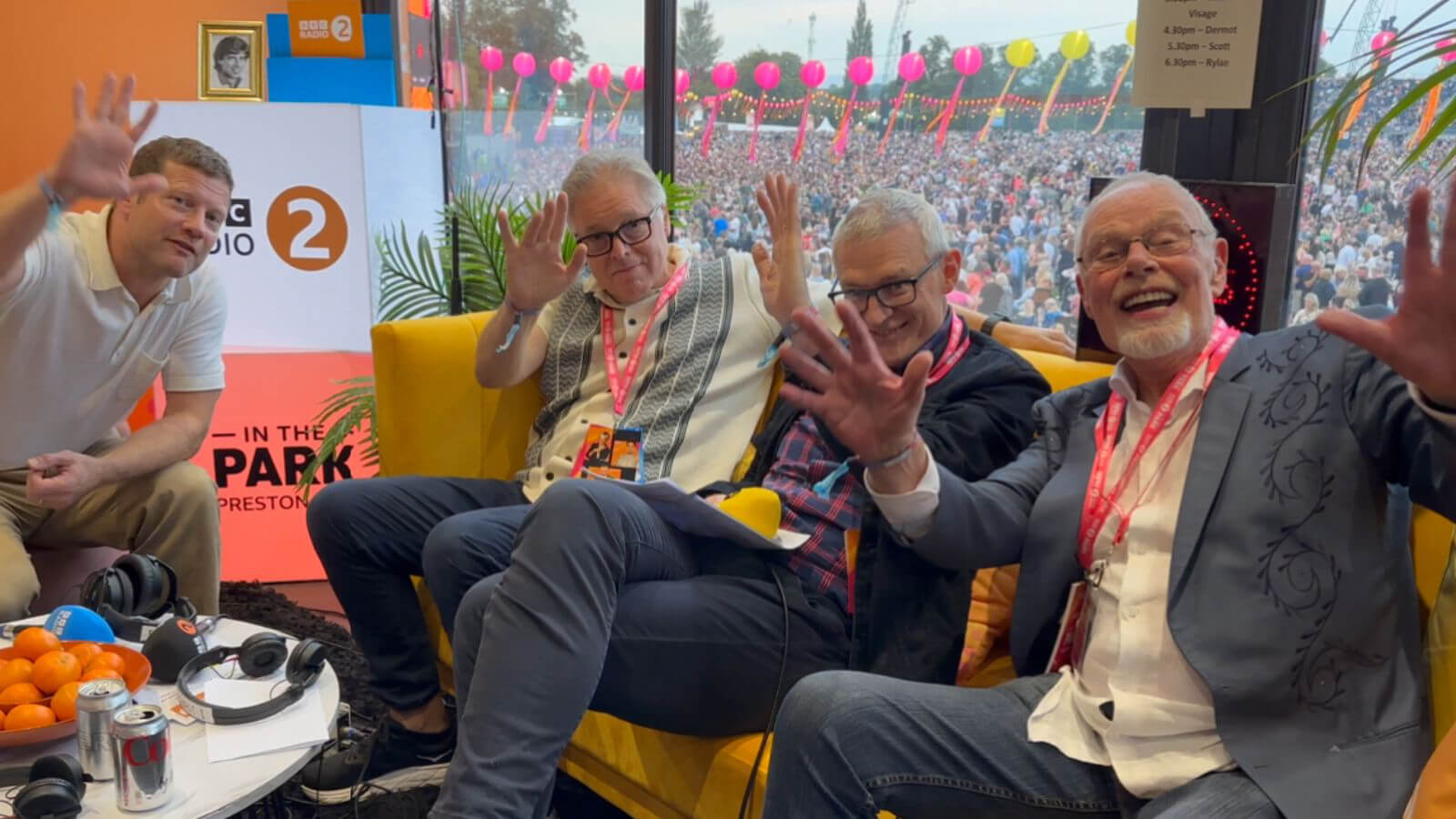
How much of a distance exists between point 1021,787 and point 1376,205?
51.8 inches

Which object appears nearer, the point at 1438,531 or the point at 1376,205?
the point at 1438,531

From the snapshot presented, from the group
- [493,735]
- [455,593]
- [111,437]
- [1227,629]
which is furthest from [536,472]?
[1227,629]

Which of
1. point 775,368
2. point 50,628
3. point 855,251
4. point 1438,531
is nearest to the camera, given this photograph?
point 1438,531

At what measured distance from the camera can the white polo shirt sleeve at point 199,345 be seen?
2.68 metres

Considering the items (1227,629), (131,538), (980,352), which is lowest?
(131,538)

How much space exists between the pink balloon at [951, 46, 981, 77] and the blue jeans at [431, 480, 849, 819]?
1382 millimetres

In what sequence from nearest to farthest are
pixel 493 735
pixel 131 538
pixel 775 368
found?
pixel 493 735 < pixel 775 368 < pixel 131 538

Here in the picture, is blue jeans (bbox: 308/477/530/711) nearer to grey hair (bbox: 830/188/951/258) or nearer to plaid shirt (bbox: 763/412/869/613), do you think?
plaid shirt (bbox: 763/412/869/613)

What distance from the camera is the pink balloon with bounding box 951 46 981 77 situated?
105 inches

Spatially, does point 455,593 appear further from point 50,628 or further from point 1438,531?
point 1438,531

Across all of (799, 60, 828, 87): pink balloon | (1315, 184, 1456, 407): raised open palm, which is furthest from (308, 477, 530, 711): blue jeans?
(1315, 184, 1456, 407): raised open palm

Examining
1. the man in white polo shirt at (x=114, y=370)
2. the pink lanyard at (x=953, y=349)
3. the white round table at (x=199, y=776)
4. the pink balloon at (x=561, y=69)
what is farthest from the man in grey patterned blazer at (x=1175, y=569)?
the pink balloon at (x=561, y=69)

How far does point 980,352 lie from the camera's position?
6.61ft

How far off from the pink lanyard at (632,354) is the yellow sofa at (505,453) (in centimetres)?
30
